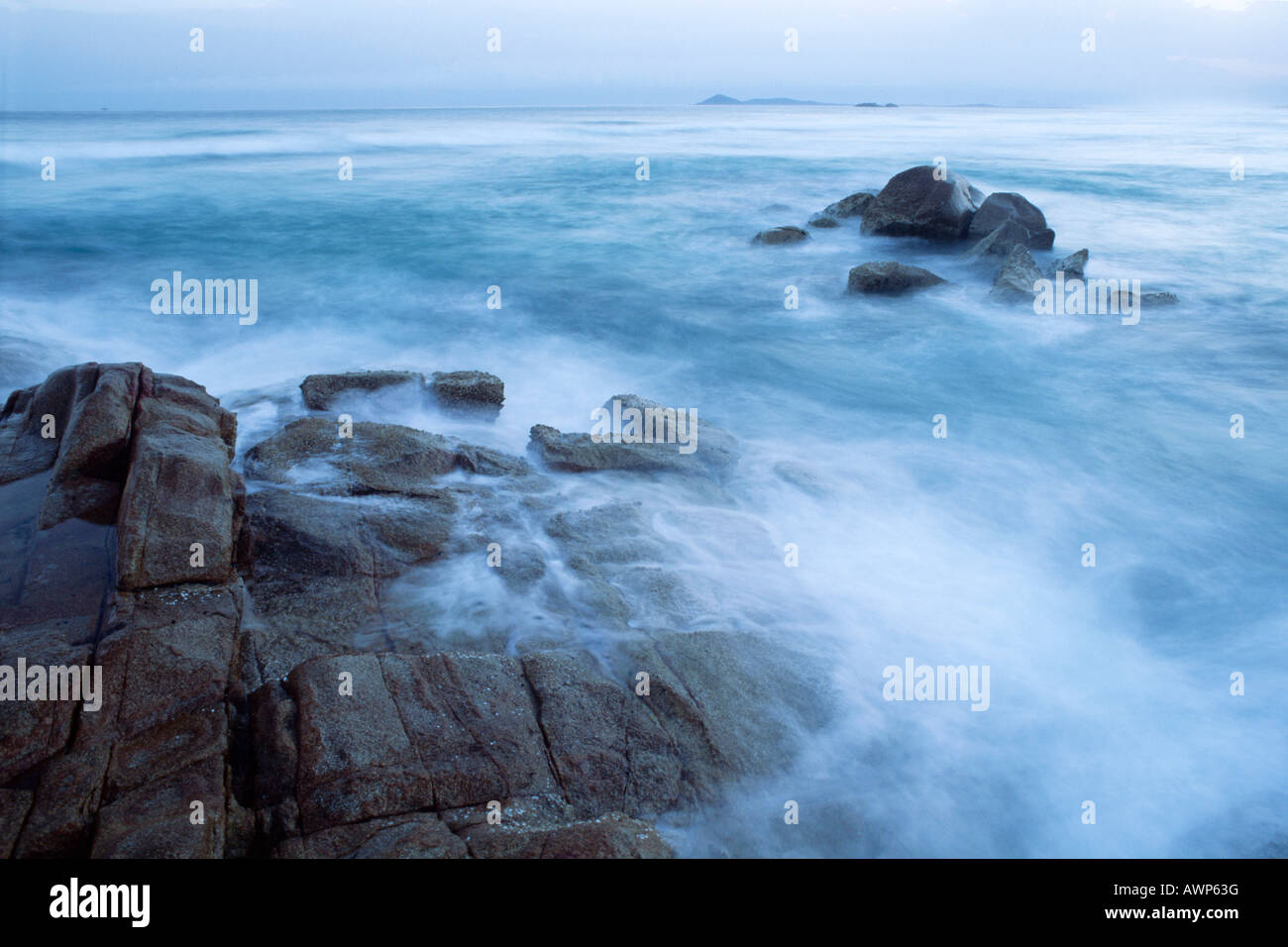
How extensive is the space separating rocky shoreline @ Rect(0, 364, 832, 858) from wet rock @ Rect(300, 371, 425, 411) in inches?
64.0

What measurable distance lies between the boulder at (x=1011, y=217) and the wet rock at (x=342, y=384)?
12.4 meters

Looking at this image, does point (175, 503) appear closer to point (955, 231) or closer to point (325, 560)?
point (325, 560)

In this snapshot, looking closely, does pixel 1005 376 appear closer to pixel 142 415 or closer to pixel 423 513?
pixel 423 513

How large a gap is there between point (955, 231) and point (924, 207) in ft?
2.64

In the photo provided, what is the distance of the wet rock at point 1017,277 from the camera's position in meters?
13.1

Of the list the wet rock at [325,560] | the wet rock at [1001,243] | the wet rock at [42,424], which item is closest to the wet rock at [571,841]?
the wet rock at [325,560]

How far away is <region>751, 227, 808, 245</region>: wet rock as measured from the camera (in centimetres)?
1722

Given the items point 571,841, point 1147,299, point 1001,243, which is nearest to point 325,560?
point 571,841

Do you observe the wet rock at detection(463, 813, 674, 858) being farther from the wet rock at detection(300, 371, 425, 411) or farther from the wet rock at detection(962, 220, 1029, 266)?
the wet rock at detection(962, 220, 1029, 266)

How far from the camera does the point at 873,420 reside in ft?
31.3

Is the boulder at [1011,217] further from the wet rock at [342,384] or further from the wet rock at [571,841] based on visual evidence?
the wet rock at [571,841]

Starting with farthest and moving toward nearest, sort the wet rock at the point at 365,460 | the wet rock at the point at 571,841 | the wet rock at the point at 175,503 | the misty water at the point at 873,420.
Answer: the wet rock at the point at 365,460, the misty water at the point at 873,420, the wet rock at the point at 175,503, the wet rock at the point at 571,841

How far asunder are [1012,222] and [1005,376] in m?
5.66
